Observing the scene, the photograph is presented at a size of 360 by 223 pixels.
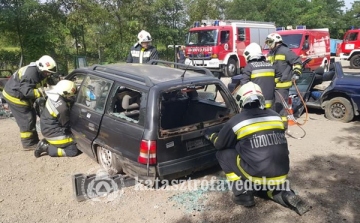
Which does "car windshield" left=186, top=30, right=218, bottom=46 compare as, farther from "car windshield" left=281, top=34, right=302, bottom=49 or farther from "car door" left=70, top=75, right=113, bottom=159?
"car door" left=70, top=75, right=113, bottom=159

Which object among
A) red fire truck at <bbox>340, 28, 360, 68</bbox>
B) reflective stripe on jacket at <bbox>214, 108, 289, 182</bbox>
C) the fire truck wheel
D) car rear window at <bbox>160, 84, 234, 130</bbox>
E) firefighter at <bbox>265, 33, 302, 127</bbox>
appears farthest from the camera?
red fire truck at <bbox>340, 28, 360, 68</bbox>

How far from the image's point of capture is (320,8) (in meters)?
31.9

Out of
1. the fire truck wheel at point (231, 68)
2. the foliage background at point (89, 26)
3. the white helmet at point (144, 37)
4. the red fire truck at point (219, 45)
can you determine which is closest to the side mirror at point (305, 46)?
the red fire truck at point (219, 45)

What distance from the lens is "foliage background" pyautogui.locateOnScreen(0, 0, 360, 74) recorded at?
12188mm

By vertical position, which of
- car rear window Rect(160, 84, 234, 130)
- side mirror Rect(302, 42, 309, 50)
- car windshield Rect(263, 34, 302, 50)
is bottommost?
car rear window Rect(160, 84, 234, 130)

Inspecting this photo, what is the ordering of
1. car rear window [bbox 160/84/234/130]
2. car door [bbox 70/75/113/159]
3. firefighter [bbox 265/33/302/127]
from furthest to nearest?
firefighter [bbox 265/33/302/127] → car rear window [bbox 160/84/234/130] → car door [bbox 70/75/113/159]

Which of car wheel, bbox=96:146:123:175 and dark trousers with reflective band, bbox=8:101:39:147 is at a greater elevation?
dark trousers with reflective band, bbox=8:101:39:147

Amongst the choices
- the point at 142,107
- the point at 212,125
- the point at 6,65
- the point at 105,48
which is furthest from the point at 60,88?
the point at 105,48

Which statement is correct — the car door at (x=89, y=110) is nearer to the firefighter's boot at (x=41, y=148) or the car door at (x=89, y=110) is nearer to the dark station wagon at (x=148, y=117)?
the dark station wagon at (x=148, y=117)

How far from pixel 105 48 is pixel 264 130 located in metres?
14.8

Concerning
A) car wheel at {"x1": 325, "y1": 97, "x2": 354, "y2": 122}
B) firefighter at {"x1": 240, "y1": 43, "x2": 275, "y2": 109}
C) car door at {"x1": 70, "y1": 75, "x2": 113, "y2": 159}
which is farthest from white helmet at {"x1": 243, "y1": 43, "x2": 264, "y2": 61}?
car wheel at {"x1": 325, "y1": 97, "x2": 354, "y2": 122}

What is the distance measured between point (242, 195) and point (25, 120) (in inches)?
147

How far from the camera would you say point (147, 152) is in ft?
11.5

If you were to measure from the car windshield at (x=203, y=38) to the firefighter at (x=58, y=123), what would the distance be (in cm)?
1058
